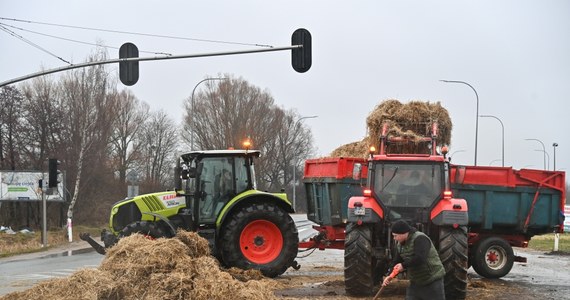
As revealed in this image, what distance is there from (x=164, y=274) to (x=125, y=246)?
1.14 meters

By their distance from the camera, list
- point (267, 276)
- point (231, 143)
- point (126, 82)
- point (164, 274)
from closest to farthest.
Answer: point (164, 274) → point (267, 276) → point (126, 82) → point (231, 143)

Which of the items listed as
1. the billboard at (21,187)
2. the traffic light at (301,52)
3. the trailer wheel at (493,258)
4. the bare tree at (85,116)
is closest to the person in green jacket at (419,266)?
the trailer wheel at (493,258)

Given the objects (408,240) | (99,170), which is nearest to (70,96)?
(99,170)

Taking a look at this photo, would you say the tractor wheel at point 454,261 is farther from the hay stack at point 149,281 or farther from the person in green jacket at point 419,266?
the hay stack at point 149,281

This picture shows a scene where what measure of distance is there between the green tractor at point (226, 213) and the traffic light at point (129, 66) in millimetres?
3149

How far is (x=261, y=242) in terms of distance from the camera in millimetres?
13867

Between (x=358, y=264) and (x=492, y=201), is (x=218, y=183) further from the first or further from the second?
(x=492, y=201)

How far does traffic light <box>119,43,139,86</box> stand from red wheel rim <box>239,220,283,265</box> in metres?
5.13

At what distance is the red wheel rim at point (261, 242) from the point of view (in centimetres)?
1376

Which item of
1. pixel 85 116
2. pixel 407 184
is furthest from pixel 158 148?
pixel 407 184

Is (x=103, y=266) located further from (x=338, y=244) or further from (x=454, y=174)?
(x=454, y=174)

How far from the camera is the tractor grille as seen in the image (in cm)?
1413

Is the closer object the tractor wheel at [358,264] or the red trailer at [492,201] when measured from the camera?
the tractor wheel at [358,264]

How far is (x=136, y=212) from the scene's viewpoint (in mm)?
14102
